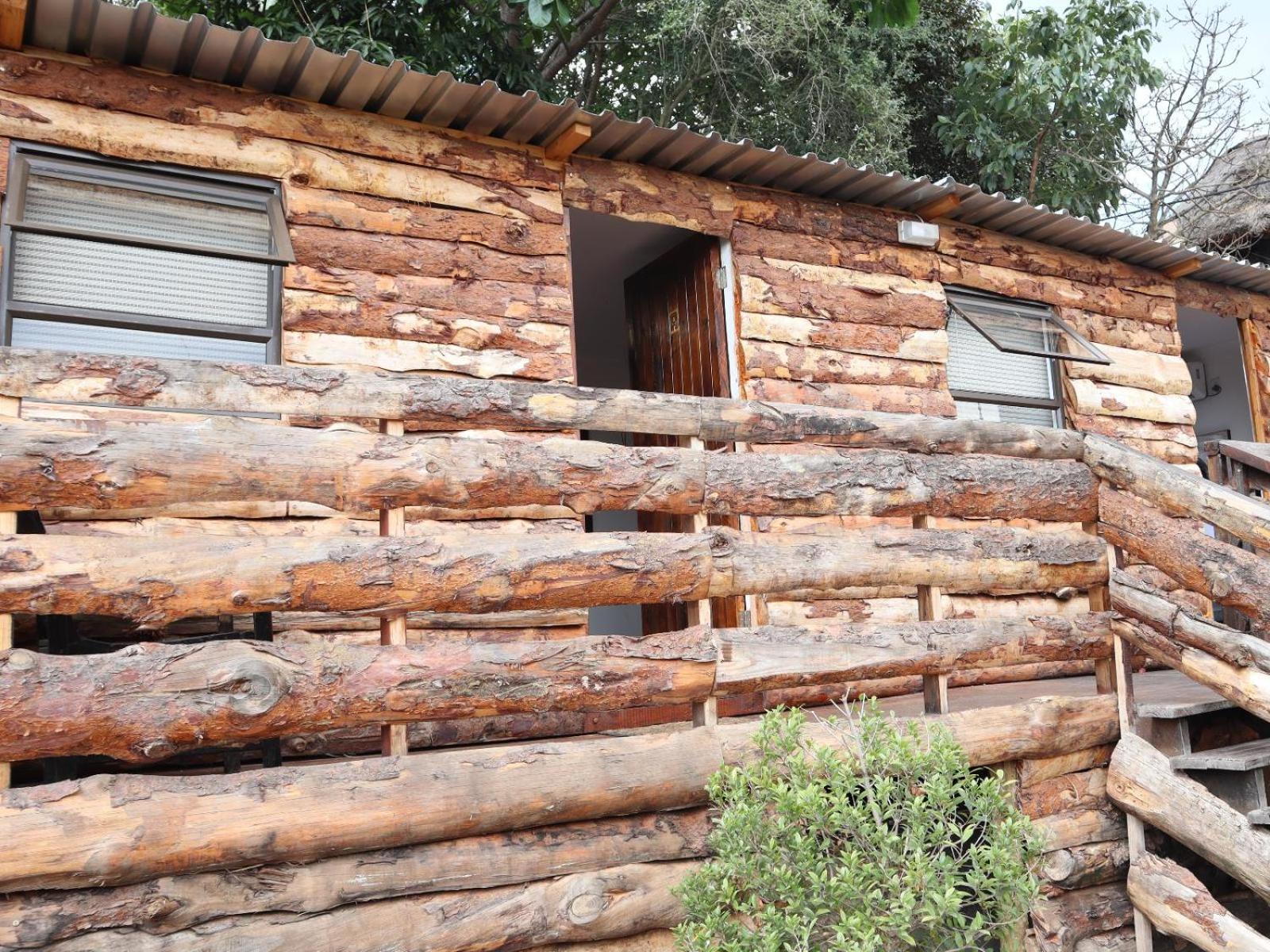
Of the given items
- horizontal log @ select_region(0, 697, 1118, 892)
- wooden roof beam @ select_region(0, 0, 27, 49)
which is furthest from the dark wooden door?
wooden roof beam @ select_region(0, 0, 27, 49)

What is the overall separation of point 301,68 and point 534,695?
3225 mm

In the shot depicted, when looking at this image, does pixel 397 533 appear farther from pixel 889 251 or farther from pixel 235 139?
pixel 889 251

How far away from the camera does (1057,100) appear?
1314 cm

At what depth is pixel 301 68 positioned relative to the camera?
485 cm

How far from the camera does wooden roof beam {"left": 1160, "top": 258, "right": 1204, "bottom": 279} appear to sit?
805 cm

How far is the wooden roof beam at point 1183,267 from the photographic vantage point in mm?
8047

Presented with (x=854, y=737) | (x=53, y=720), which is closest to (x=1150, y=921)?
(x=854, y=737)

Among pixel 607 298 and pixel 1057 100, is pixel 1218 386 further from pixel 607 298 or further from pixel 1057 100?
pixel 607 298

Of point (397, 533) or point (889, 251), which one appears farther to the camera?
point (889, 251)

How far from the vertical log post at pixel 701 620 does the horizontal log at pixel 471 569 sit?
0.21ft

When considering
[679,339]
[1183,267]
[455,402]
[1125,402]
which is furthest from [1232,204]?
[455,402]

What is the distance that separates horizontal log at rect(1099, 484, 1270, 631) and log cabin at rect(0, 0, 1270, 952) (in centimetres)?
2

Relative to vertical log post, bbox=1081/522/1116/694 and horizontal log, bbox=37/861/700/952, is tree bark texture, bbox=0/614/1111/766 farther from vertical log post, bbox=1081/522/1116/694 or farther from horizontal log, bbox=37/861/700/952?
vertical log post, bbox=1081/522/1116/694

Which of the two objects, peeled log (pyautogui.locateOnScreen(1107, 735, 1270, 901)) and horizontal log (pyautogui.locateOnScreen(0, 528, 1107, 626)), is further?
peeled log (pyautogui.locateOnScreen(1107, 735, 1270, 901))
